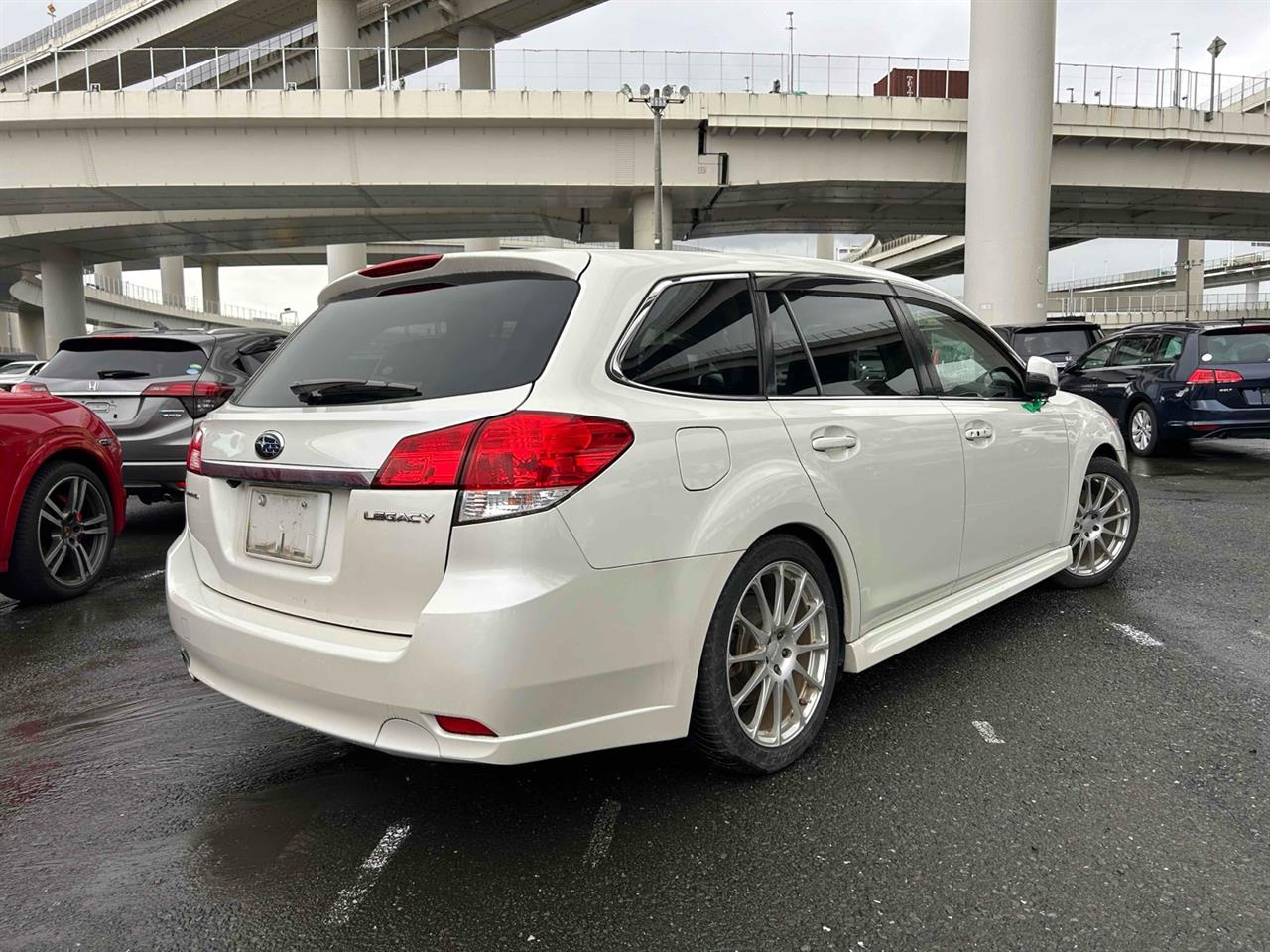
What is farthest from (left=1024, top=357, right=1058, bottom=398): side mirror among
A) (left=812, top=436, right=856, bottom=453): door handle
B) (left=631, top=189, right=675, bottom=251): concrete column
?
(left=631, top=189, right=675, bottom=251): concrete column

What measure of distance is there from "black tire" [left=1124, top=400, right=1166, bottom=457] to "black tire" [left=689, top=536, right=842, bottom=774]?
9.52m

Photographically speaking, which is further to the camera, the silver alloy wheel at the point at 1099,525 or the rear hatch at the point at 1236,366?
the rear hatch at the point at 1236,366

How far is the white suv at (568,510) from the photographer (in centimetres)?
227

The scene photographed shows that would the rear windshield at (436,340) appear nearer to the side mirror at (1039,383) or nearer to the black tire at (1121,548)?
the side mirror at (1039,383)

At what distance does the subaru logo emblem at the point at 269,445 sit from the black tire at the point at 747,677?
135 cm

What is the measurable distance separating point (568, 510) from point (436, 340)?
0.75 meters

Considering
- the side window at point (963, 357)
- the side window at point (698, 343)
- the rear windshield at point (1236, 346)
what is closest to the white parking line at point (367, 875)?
the side window at point (698, 343)

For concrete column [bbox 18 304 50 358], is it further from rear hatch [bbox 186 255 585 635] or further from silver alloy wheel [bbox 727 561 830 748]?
silver alloy wheel [bbox 727 561 830 748]

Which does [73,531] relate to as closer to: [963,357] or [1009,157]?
[963,357]

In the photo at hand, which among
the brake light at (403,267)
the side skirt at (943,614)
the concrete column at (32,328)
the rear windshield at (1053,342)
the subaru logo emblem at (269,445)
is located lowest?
the concrete column at (32,328)

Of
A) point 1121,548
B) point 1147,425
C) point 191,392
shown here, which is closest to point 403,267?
point 1121,548

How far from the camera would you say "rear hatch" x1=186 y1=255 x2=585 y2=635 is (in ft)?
7.72

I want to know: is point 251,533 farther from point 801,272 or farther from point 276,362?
point 801,272

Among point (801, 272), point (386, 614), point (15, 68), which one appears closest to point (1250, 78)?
point (801, 272)
